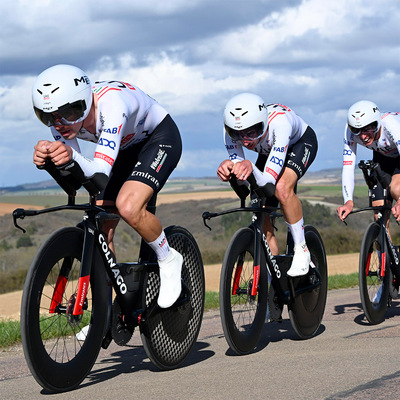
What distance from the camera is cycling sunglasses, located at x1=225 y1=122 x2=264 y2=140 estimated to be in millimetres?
6238

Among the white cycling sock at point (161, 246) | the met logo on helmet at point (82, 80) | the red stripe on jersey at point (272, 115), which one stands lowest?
the white cycling sock at point (161, 246)

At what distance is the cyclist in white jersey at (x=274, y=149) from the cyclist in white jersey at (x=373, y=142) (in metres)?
0.63

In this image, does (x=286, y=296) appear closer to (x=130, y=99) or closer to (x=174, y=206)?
(x=130, y=99)

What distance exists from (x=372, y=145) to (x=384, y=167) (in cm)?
37

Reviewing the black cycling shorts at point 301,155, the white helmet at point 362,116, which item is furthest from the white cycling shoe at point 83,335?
the white helmet at point 362,116

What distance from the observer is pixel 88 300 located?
5031 mm

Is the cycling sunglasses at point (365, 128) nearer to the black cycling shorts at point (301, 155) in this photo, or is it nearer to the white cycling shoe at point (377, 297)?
the black cycling shorts at point (301, 155)

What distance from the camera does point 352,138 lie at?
820 cm

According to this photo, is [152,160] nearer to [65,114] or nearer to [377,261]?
[65,114]

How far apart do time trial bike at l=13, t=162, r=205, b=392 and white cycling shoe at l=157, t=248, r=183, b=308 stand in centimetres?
9

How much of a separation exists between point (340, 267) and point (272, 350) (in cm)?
1572

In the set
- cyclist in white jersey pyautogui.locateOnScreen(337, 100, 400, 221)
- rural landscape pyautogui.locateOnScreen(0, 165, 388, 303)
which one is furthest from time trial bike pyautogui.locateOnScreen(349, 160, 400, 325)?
rural landscape pyautogui.locateOnScreen(0, 165, 388, 303)

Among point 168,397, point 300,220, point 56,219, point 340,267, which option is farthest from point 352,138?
point 56,219

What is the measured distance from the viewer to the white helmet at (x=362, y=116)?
7848 mm
